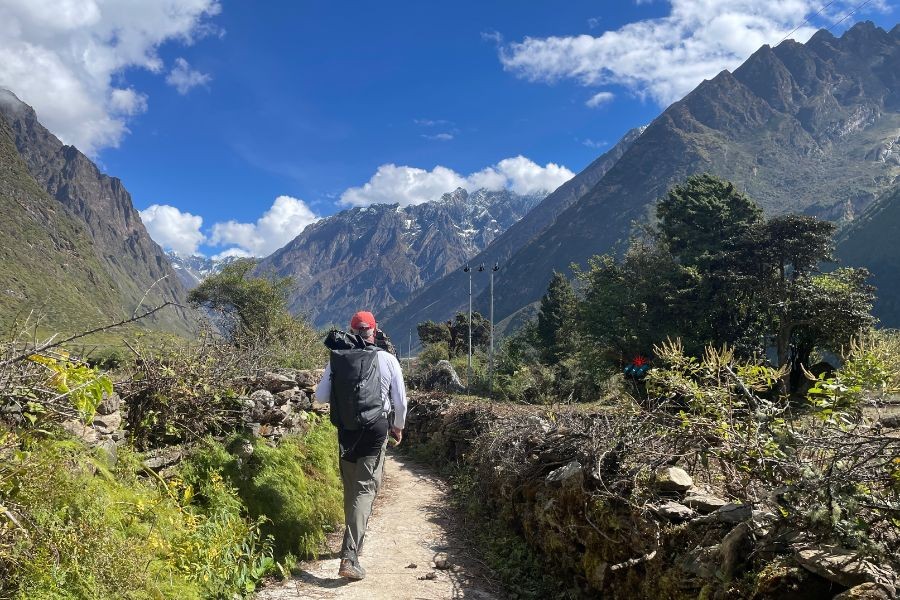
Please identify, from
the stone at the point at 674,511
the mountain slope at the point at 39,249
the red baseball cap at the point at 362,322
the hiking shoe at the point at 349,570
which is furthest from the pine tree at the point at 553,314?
the mountain slope at the point at 39,249

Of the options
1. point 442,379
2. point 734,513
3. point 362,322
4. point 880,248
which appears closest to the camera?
point 734,513

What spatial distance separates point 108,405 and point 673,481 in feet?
14.3

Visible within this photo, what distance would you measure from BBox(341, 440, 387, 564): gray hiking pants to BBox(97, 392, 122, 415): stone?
191 centimetres

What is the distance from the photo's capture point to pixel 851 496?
2646 millimetres

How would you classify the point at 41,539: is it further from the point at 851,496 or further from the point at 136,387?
the point at 851,496

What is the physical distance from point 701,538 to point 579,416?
136 inches

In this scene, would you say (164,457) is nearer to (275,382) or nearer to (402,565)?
(402,565)

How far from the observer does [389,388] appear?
516 centimetres

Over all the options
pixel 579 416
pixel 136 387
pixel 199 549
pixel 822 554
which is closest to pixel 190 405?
pixel 136 387

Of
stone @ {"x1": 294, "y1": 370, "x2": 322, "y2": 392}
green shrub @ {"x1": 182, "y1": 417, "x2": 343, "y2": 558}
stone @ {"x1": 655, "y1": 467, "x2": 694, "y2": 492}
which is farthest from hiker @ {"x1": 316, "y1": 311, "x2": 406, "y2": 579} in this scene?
stone @ {"x1": 294, "y1": 370, "x2": 322, "y2": 392}

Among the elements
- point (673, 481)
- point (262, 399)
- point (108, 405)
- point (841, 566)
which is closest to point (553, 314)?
point (262, 399)

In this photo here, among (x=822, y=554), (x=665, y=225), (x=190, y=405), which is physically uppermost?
(x=665, y=225)

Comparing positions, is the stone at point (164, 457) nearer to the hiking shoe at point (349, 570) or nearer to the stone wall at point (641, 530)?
the hiking shoe at point (349, 570)

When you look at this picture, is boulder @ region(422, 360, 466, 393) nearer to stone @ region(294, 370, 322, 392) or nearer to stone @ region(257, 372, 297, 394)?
stone @ region(294, 370, 322, 392)
